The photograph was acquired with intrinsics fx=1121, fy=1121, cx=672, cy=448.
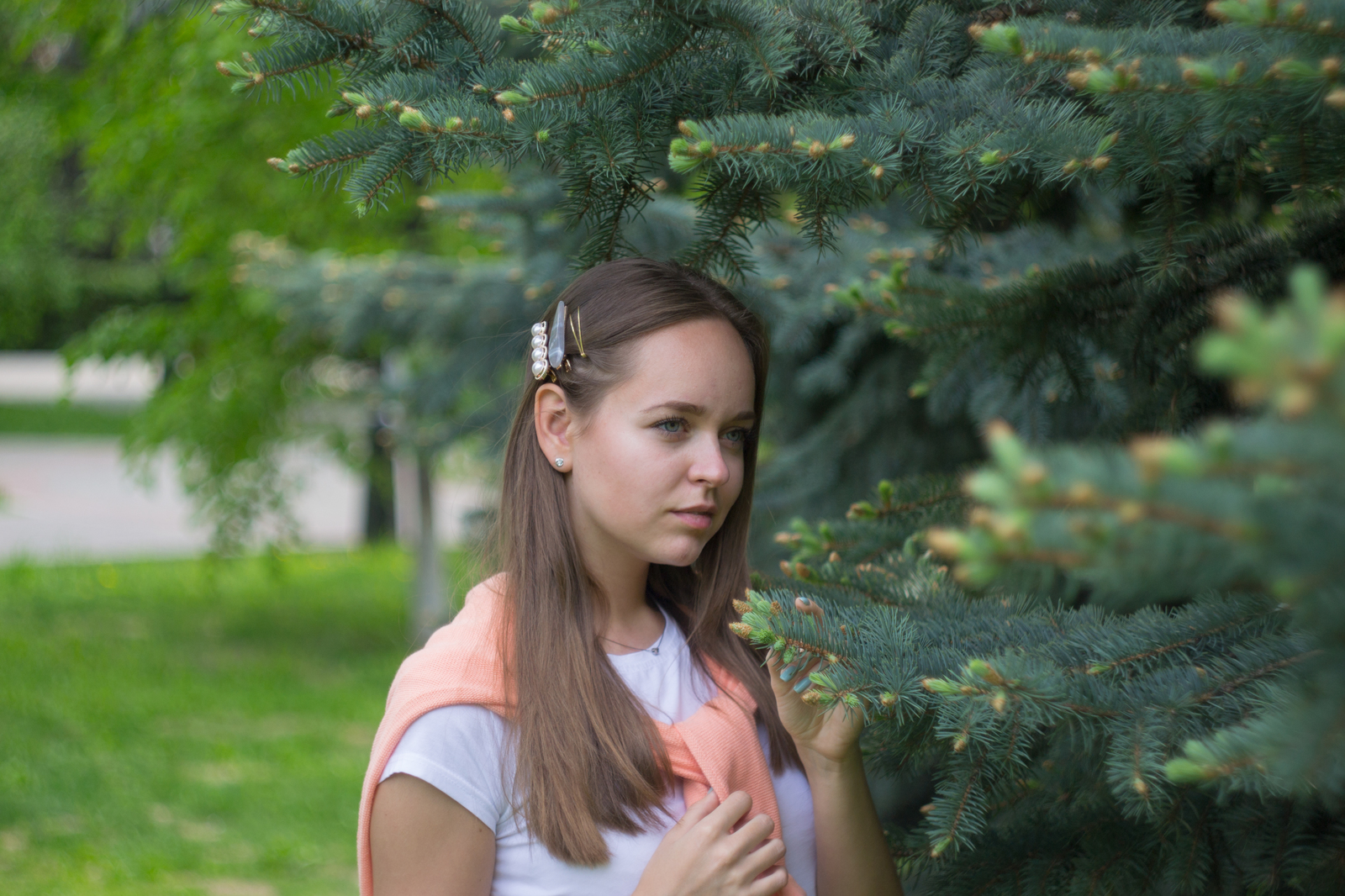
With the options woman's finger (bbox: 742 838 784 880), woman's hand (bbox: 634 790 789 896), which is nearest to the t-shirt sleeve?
woman's hand (bbox: 634 790 789 896)

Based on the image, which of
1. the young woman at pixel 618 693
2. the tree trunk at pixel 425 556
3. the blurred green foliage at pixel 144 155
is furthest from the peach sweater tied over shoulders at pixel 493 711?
the tree trunk at pixel 425 556

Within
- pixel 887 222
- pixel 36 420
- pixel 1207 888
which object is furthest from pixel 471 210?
pixel 36 420

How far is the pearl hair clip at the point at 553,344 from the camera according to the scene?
167 cm

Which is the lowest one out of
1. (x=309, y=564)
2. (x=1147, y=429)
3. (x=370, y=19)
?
(x=309, y=564)

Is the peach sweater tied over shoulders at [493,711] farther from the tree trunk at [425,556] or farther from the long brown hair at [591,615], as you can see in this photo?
the tree trunk at [425,556]

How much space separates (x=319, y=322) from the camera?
17.1ft

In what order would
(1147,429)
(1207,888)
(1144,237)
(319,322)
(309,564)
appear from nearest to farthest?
(1207,888) → (1144,237) → (1147,429) → (319,322) → (309,564)

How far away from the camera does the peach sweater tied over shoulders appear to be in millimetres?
1482

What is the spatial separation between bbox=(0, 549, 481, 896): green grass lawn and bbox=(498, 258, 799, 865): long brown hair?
1.37ft

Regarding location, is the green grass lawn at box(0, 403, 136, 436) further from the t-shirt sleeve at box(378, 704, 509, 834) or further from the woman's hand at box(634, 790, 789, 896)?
the woman's hand at box(634, 790, 789, 896)

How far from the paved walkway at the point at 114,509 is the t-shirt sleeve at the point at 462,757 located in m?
5.95

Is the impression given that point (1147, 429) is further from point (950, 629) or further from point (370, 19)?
point (370, 19)

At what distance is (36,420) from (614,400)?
68.5ft

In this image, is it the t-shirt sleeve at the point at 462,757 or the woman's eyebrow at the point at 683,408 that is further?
the woman's eyebrow at the point at 683,408
